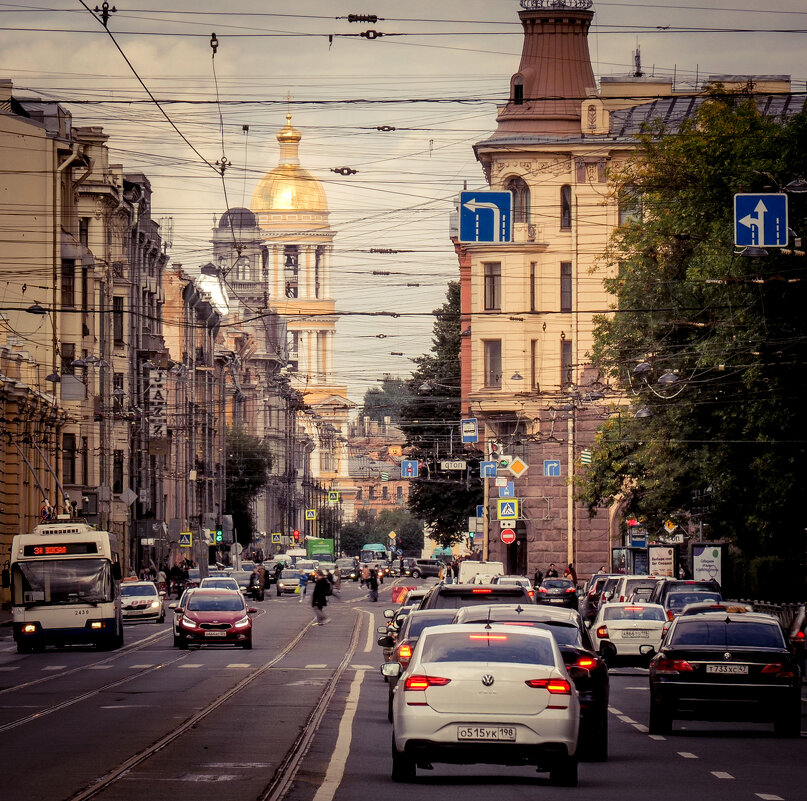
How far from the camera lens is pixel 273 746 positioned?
66.8 feet

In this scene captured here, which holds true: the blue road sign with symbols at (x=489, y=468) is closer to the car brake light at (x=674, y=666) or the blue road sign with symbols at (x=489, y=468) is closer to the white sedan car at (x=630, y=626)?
the white sedan car at (x=630, y=626)

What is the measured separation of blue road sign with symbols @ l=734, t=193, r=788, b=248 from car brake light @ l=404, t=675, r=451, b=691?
51.5 ft

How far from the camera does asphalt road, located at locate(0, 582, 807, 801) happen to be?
52.4ft

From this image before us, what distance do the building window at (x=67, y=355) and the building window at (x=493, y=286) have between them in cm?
1762

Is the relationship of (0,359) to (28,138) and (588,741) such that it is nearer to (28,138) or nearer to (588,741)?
(28,138)

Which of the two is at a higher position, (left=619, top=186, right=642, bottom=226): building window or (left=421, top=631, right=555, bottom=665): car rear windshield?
(left=619, top=186, right=642, bottom=226): building window

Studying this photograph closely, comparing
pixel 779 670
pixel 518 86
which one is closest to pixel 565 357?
pixel 518 86

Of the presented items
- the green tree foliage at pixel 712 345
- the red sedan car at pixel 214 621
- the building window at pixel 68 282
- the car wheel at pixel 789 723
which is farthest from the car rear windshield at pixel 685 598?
the building window at pixel 68 282

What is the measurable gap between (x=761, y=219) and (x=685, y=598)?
45.2 ft

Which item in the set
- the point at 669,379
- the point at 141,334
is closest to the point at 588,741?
the point at 669,379

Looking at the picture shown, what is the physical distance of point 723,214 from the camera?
159ft

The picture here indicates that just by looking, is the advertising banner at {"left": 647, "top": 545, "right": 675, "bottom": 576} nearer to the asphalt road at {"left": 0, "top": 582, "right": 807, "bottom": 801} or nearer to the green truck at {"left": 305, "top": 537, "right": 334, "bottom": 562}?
the asphalt road at {"left": 0, "top": 582, "right": 807, "bottom": 801}

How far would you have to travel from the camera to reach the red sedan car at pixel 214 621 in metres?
45.2

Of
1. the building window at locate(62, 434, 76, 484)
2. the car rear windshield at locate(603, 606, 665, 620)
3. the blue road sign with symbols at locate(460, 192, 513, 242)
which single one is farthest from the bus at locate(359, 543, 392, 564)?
the blue road sign with symbols at locate(460, 192, 513, 242)
